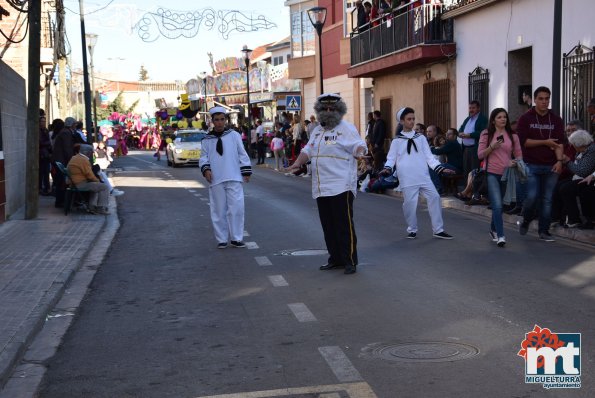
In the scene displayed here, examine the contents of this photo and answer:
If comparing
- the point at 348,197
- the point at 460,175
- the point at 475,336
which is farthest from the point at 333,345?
the point at 460,175

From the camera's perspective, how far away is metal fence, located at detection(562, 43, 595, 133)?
18.4 metres

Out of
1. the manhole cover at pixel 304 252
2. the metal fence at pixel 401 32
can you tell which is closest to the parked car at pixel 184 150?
the metal fence at pixel 401 32

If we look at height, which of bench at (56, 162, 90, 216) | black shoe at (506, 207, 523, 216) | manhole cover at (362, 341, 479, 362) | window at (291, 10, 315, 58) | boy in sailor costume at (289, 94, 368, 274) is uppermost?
window at (291, 10, 315, 58)

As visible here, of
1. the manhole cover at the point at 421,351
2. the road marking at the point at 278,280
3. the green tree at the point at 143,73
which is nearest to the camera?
the manhole cover at the point at 421,351

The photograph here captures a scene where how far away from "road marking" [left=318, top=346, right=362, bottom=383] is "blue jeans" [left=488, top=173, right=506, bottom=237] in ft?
19.3

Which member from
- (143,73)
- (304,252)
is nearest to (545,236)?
(304,252)

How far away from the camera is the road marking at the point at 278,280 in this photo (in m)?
9.49

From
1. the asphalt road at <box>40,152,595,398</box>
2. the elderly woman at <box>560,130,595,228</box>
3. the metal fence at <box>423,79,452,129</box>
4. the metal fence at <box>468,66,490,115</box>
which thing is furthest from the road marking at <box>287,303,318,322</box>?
the metal fence at <box>423,79,452,129</box>

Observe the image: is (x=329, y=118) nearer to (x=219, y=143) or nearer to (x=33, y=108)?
(x=219, y=143)

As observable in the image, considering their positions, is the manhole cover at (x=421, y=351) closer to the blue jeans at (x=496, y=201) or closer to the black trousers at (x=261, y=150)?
the blue jeans at (x=496, y=201)

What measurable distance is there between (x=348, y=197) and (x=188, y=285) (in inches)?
76.5

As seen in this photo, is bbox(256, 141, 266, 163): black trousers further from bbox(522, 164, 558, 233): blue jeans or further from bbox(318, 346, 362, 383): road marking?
bbox(318, 346, 362, 383): road marking

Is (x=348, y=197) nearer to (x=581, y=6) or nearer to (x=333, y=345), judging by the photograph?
(x=333, y=345)

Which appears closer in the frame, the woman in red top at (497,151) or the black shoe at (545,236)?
the woman in red top at (497,151)
